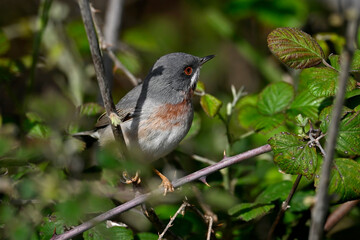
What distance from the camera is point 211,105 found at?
9.18 feet

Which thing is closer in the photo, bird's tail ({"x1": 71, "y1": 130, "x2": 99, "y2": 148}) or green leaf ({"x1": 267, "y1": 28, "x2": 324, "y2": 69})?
green leaf ({"x1": 267, "y1": 28, "x2": 324, "y2": 69})

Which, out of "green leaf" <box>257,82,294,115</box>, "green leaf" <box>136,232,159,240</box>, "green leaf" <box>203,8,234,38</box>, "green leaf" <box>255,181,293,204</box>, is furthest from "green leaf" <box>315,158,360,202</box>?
"green leaf" <box>203,8,234,38</box>

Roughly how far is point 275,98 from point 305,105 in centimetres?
21

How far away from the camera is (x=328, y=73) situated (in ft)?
7.13

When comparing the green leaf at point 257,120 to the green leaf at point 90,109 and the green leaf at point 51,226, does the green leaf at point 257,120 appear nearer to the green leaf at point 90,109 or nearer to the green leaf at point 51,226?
the green leaf at point 90,109

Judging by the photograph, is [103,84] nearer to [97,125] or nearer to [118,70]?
[97,125]

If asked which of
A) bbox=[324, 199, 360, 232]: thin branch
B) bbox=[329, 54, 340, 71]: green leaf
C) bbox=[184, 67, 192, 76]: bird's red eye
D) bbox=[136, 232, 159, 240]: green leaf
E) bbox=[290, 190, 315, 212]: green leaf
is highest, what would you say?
bbox=[329, 54, 340, 71]: green leaf

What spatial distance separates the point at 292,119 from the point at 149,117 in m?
0.95

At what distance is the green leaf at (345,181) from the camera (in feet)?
6.37

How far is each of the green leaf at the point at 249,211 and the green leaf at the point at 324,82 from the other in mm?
689

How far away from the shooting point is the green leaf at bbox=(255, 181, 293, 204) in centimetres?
255

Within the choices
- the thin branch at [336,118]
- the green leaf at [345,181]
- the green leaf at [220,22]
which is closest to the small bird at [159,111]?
the green leaf at [345,181]

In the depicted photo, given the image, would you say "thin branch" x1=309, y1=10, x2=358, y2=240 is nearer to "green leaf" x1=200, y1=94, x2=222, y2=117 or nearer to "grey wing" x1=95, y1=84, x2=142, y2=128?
"green leaf" x1=200, y1=94, x2=222, y2=117

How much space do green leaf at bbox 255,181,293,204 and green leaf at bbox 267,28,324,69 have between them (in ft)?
2.62
